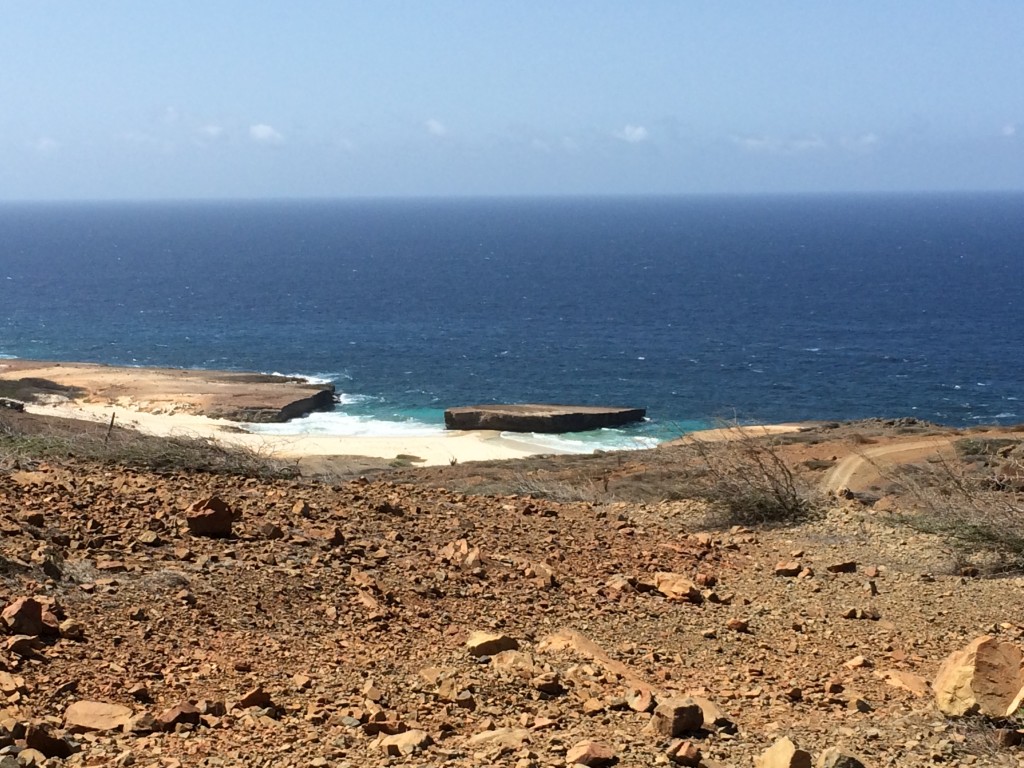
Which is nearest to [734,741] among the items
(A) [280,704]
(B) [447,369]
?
(A) [280,704]

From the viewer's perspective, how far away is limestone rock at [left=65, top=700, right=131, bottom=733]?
5.31 m

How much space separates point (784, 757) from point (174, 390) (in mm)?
47524

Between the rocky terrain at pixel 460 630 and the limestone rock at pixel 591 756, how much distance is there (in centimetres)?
2

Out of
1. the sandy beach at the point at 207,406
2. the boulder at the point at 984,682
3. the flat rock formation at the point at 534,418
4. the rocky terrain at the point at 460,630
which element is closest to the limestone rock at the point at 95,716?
the rocky terrain at the point at 460,630

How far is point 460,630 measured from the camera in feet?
23.8

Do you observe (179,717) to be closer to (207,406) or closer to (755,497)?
(755,497)

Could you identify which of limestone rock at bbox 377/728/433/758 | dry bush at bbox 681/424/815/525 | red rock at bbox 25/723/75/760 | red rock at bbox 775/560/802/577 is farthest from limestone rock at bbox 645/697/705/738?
dry bush at bbox 681/424/815/525

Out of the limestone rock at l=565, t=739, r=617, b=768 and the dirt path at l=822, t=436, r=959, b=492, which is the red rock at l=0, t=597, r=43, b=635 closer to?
the limestone rock at l=565, t=739, r=617, b=768

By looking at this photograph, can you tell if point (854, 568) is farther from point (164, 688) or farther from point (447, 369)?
point (447, 369)

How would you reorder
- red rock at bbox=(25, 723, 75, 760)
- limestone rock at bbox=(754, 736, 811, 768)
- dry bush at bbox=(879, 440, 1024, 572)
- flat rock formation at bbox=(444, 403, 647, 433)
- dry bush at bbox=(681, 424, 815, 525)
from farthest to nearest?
flat rock formation at bbox=(444, 403, 647, 433)
dry bush at bbox=(681, 424, 815, 525)
dry bush at bbox=(879, 440, 1024, 572)
red rock at bbox=(25, 723, 75, 760)
limestone rock at bbox=(754, 736, 811, 768)

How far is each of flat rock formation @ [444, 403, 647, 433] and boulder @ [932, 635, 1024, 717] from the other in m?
39.3

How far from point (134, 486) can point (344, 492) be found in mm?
2064

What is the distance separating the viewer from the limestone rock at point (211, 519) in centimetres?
857

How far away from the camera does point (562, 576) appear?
878 centimetres
